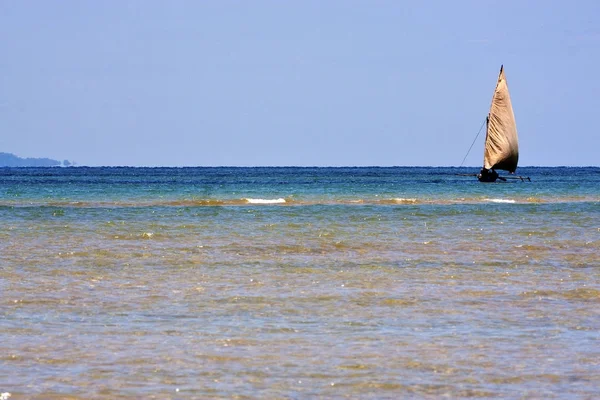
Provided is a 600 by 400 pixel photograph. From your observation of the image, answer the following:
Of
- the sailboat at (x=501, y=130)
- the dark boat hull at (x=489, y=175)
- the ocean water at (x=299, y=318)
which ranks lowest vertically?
the ocean water at (x=299, y=318)

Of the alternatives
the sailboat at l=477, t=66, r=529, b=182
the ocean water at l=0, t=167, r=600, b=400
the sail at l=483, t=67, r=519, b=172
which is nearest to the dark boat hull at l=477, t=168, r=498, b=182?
the sailboat at l=477, t=66, r=529, b=182

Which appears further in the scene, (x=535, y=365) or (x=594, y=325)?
(x=594, y=325)

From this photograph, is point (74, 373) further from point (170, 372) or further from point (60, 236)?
point (60, 236)

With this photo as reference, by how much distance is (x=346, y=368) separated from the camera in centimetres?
953

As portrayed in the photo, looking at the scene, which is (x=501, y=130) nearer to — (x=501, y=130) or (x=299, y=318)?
(x=501, y=130)

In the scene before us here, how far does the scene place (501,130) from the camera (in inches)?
2655

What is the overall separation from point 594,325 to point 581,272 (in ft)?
18.7

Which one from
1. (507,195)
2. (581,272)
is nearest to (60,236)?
(581,272)

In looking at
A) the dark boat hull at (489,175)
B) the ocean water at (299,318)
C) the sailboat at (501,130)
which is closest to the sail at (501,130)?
the sailboat at (501,130)

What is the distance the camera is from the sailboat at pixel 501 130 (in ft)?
218

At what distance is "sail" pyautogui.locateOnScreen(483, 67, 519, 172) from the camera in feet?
218

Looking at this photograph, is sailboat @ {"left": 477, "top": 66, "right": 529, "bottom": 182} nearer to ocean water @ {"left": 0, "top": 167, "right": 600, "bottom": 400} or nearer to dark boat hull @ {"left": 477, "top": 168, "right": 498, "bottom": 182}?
dark boat hull @ {"left": 477, "top": 168, "right": 498, "bottom": 182}

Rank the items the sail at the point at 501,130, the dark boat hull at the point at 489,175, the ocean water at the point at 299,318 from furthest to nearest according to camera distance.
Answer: the dark boat hull at the point at 489,175 < the sail at the point at 501,130 < the ocean water at the point at 299,318

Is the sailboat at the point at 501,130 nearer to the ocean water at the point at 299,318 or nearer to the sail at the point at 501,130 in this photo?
the sail at the point at 501,130
